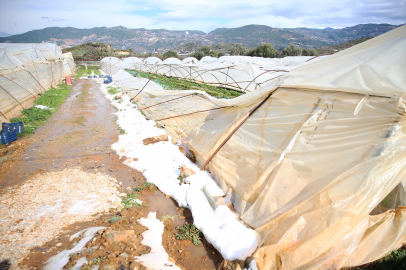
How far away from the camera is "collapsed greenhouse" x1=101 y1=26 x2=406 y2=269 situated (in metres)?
2.73

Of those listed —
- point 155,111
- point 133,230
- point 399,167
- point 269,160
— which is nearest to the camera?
point 399,167

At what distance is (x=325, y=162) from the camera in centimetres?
317

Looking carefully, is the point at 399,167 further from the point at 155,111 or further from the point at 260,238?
the point at 155,111

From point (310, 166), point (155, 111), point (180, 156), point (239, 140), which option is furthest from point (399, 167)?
point (155, 111)

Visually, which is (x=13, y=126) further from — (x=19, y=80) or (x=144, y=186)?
(x=19, y=80)

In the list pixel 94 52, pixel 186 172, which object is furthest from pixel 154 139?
pixel 94 52

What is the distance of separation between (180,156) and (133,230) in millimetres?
2839

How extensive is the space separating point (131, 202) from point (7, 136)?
5.68 meters

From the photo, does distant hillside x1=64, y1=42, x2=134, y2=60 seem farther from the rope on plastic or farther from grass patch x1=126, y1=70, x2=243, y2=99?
the rope on plastic

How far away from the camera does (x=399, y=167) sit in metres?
2.69

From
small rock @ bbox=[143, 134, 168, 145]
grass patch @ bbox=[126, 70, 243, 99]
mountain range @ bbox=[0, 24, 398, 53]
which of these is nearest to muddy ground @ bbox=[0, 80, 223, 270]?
small rock @ bbox=[143, 134, 168, 145]

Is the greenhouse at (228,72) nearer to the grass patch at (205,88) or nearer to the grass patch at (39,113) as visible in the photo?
the grass patch at (205,88)

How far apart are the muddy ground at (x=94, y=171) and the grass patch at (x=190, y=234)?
0.07 m

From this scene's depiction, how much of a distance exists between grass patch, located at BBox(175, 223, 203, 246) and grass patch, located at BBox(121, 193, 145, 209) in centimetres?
106
